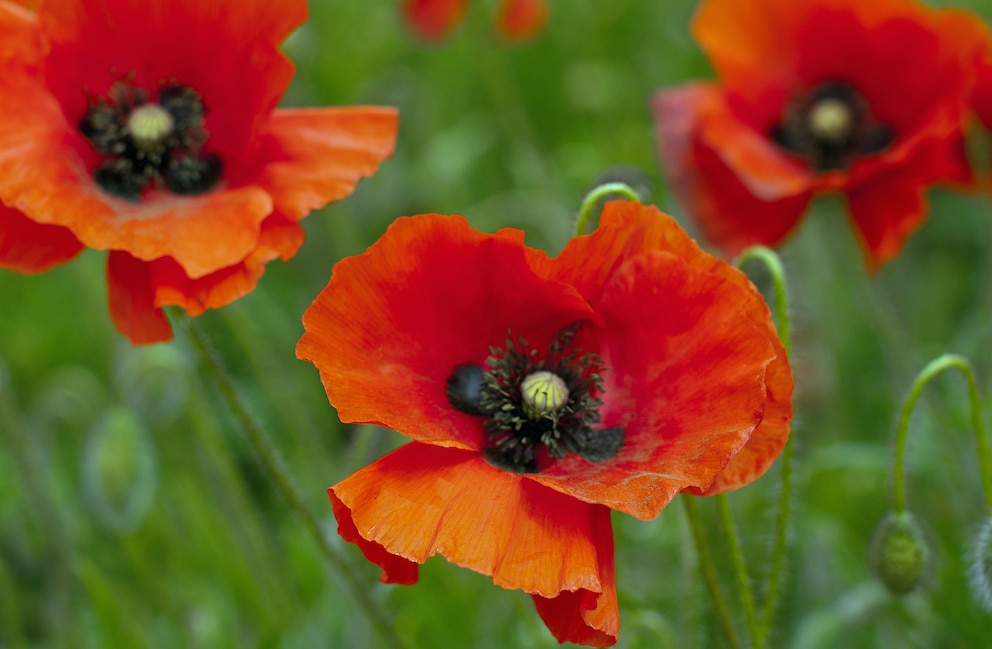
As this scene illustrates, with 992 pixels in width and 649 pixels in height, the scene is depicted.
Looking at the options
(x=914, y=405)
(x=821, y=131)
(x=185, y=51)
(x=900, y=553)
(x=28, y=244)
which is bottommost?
(x=900, y=553)

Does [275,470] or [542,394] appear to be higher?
[542,394]

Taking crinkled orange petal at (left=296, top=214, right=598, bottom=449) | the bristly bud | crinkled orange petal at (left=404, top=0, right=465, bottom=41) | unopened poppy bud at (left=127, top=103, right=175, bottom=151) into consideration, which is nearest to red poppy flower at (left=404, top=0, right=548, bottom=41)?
crinkled orange petal at (left=404, top=0, right=465, bottom=41)

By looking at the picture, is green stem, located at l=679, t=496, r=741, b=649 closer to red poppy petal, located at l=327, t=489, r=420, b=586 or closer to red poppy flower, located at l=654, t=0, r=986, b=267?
red poppy petal, located at l=327, t=489, r=420, b=586

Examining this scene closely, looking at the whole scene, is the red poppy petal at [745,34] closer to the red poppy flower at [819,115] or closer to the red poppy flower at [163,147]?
the red poppy flower at [819,115]

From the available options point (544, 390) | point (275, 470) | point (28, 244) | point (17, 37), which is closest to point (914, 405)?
point (544, 390)

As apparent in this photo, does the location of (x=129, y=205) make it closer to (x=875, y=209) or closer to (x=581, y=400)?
(x=581, y=400)

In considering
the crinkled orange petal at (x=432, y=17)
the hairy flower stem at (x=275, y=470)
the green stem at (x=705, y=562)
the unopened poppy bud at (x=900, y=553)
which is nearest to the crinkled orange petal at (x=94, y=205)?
the hairy flower stem at (x=275, y=470)

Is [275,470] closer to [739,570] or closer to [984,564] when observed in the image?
[739,570]

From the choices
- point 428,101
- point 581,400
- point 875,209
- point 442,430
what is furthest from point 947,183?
point 428,101

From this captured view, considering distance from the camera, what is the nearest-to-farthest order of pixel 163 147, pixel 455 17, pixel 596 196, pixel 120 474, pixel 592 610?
pixel 592 610 → pixel 596 196 → pixel 163 147 → pixel 120 474 → pixel 455 17
